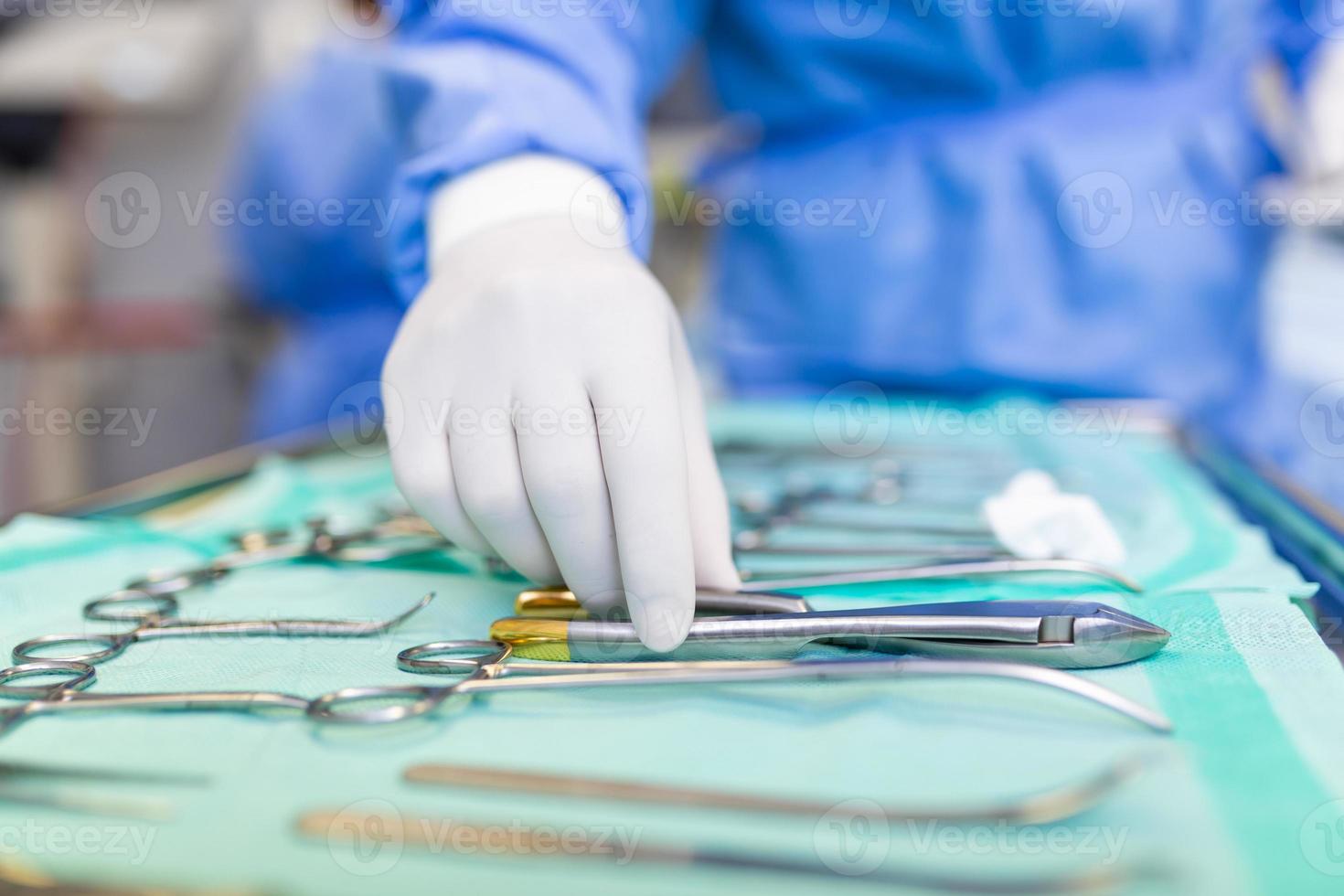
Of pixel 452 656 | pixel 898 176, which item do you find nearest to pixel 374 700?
pixel 452 656

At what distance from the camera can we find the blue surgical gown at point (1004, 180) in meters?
1.02

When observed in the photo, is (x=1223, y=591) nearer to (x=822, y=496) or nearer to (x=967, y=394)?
(x=822, y=496)

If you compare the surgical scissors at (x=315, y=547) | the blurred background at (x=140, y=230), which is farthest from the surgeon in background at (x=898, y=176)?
the blurred background at (x=140, y=230)

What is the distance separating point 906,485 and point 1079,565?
0.27m

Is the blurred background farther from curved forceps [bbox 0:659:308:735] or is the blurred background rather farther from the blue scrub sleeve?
curved forceps [bbox 0:659:308:735]

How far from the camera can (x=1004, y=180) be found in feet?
3.45

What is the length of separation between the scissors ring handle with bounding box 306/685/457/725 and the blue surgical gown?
65 cm

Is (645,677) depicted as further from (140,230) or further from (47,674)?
(140,230)

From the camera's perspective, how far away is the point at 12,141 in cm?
242

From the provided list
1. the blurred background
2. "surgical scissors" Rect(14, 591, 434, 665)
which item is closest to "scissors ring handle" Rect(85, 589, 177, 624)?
"surgical scissors" Rect(14, 591, 434, 665)

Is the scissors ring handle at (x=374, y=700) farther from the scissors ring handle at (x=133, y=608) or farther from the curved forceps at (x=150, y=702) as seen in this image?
the scissors ring handle at (x=133, y=608)

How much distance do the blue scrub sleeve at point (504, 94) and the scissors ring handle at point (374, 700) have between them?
37cm

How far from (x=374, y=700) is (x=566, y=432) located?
0.49 ft

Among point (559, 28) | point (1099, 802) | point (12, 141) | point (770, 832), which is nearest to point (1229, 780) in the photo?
point (1099, 802)
